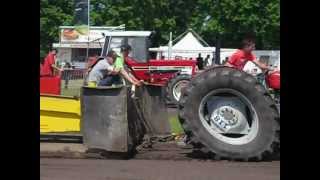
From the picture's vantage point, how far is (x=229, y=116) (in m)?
8.74

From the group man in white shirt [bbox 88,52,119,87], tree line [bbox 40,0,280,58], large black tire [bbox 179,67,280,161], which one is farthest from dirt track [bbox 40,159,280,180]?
tree line [bbox 40,0,280,58]

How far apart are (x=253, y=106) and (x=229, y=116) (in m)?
0.37

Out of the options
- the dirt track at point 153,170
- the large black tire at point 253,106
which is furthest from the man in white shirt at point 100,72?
the dirt track at point 153,170

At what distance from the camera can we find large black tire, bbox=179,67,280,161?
8.35 m

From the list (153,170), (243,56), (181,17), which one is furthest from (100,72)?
(181,17)

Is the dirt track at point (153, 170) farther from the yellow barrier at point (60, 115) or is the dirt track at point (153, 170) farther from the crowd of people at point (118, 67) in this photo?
the crowd of people at point (118, 67)

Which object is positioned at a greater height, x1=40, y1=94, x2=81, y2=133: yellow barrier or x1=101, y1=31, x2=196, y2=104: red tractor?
x1=101, y1=31, x2=196, y2=104: red tractor

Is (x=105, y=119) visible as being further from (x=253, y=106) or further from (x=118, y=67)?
(x=118, y=67)

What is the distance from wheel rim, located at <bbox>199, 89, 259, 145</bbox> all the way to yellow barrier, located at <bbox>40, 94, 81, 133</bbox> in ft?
6.68

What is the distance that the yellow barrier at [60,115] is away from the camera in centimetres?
953

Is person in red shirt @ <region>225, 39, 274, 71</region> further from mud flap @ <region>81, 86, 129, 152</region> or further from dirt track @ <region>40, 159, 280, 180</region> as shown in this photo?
mud flap @ <region>81, 86, 129, 152</region>
